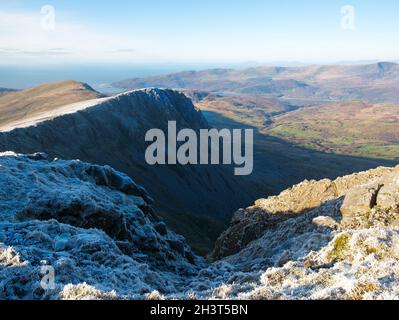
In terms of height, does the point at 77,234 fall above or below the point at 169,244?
above

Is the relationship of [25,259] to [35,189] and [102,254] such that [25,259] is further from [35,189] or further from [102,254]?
[35,189]

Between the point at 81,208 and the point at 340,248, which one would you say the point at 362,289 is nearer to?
the point at 340,248

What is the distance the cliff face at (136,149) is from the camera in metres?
90.5

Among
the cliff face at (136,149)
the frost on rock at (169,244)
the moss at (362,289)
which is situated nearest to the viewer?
the moss at (362,289)

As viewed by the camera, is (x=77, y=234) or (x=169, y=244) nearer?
Result: (x=77, y=234)

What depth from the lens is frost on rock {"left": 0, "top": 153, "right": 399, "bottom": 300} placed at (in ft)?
51.4

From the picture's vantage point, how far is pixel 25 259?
1791 cm

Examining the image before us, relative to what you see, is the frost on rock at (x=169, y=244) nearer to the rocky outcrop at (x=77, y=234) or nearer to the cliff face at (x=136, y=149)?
the rocky outcrop at (x=77, y=234)

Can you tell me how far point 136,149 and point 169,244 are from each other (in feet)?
302

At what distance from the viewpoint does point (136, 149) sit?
412 ft

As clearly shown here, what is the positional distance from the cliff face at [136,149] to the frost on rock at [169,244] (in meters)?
40.6

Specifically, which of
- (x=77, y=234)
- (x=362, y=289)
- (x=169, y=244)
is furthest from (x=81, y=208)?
(x=362, y=289)

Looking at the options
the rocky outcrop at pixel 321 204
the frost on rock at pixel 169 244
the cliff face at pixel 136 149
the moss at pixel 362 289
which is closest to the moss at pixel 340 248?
the frost on rock at pixel 169 244
